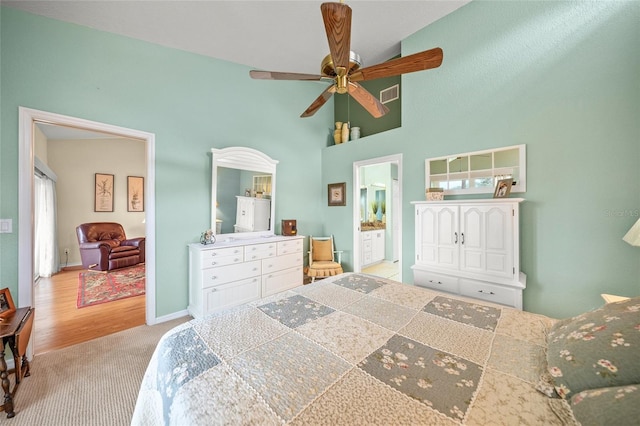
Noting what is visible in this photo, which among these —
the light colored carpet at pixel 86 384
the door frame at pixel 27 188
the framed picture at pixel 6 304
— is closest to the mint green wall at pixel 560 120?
the light colored carpet at pixel 86 384

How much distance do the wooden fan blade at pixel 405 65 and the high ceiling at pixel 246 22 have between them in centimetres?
145

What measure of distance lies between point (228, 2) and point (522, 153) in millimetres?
3220

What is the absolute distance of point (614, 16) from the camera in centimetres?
191

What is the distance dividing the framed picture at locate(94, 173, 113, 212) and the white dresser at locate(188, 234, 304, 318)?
4.40m

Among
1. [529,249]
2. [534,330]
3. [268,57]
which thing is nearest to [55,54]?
[268,57]

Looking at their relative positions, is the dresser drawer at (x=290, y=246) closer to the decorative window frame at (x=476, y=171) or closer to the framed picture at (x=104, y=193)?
the decorative window frame at (x=476, y=171)

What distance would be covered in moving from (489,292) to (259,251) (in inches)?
101

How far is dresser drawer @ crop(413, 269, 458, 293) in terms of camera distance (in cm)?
243

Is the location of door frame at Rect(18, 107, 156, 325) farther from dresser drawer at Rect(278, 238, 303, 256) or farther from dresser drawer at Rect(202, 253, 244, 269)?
dresser drawer at Rect(278, 238, 303, 256)

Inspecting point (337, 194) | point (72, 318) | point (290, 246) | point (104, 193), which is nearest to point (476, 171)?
point (337, 194)

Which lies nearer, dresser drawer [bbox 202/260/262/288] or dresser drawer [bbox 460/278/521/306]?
dresser drawer [bbox 460/278/521/306]

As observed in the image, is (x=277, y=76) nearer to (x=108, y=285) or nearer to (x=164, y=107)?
(x=164, y=107)

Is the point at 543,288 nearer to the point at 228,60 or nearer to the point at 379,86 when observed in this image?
the point at 379,86

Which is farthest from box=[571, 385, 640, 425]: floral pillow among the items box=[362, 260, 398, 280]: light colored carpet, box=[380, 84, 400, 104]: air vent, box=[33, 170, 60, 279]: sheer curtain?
box=[33, 170, 60, 279]: sheer curtain
